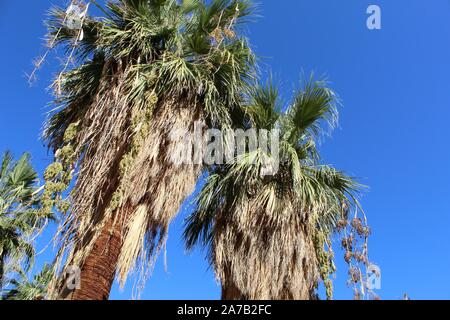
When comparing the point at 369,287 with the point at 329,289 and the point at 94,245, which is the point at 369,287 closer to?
the point at 329,289

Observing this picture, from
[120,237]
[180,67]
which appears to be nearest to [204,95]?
[180,67]

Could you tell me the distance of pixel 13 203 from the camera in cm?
959

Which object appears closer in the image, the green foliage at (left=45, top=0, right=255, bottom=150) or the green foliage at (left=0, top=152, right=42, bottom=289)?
the green foliage at (left=45, top=0, right=255, bottom=150)

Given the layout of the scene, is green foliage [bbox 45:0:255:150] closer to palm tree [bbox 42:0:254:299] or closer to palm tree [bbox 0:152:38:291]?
palm tree [bbox 42:0:254:299]

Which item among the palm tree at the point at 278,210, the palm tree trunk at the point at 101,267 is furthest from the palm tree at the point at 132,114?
the palm tree at the point at 278,210

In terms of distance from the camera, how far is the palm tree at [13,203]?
898 centimetres

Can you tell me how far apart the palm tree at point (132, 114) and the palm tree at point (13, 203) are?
372cm

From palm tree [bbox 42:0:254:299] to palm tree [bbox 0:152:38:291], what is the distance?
12.2ft

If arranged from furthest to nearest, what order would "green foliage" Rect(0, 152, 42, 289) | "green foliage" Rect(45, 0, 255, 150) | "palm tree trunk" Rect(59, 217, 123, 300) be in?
"green foliage" Rect(0, 152, 42, 289)
"green foliage" Rect(45, 0, 255, 150)
"palm tree trunk" Rect(59, 217, 123, 300)

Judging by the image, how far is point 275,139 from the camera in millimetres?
6660

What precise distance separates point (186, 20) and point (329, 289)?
4.78 m

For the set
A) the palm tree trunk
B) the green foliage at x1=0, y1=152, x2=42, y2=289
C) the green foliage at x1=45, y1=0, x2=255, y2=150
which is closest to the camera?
the palm tree trunk

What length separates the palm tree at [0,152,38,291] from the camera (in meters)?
8.98

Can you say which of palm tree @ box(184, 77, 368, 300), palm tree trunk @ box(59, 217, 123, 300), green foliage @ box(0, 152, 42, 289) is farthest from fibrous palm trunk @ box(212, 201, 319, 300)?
green foliage @ box(0, 152, 42, 289)
